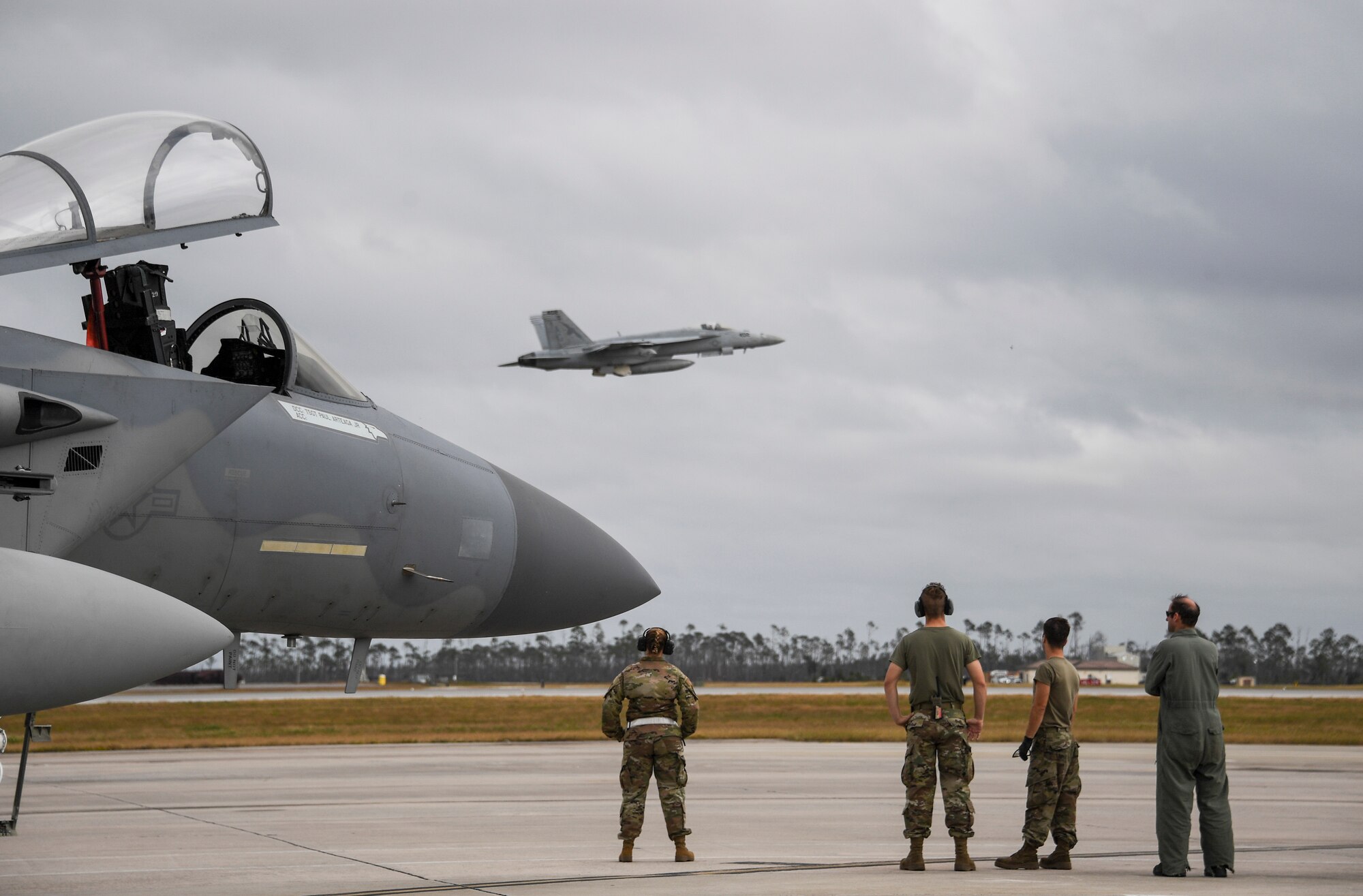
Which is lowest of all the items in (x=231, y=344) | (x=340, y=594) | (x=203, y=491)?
(x=340, y=594)

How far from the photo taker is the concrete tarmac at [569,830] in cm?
947

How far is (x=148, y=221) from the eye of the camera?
7.27 meters

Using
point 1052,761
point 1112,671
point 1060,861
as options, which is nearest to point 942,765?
point 1052,761

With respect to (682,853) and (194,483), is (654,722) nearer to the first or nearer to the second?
(682,853)

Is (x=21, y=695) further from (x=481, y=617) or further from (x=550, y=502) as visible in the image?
(x=550, y=502)

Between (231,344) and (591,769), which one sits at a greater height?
(231,344)

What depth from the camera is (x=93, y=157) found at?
23.7 ft

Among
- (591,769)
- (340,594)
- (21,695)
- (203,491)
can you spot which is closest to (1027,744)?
(340,594)

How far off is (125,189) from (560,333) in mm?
71284

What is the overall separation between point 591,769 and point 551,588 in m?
12.7

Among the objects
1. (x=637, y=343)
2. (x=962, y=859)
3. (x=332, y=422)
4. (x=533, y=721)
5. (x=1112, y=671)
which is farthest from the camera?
(x=1112, y=671)

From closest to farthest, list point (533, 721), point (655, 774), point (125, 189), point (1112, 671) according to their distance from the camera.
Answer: point (125, 189) → point (655, 774) → point (533, 721) → point (1112, 671)

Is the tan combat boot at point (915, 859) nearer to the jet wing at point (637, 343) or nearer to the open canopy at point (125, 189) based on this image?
the open canopy at point (125, 189)

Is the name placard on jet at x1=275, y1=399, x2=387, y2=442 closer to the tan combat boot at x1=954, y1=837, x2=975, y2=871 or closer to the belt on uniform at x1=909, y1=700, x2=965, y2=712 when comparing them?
the belt on uniform at x1=909, y1=700, x2=965, y2=712
